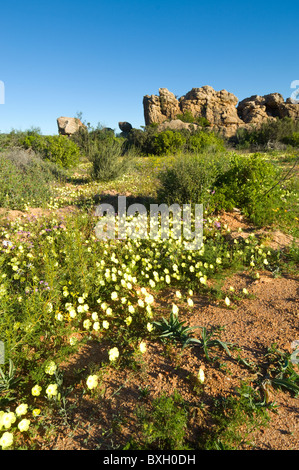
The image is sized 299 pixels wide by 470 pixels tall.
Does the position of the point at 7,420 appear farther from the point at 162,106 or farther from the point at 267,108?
the point at 162,106

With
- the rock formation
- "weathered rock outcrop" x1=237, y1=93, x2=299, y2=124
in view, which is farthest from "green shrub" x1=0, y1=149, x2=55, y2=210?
"weathered rock outcrop" x1=237, y1=93, x2=299, y2=124

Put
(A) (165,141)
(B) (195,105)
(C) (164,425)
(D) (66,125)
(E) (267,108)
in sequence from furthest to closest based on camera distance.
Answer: (B) (195,105), (E) (267,108), (D) (66,125), (A) (165,141), (C) (164,425)

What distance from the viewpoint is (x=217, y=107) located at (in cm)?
4225

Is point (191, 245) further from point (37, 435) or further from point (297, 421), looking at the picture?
point (37, 435)

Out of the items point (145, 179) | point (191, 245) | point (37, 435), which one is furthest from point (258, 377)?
point (145, 179)

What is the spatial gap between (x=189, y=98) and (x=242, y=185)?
4618cm

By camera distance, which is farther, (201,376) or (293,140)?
(293,140)

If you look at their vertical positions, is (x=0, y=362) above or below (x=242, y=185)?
below

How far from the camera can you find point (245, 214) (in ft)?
17.3

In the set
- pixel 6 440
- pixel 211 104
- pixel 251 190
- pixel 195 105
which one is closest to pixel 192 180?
pixel 251 190

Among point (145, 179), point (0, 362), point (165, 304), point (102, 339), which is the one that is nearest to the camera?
point (0, 362)

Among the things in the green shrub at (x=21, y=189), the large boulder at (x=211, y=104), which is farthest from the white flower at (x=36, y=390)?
the large boulder at (x=211, y=104)

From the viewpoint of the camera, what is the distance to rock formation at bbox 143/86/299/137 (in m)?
38.8

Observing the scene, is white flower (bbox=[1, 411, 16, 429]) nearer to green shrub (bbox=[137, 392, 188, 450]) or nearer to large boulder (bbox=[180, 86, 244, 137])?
green shrub (bbox=[137, 392, 188, 450])
